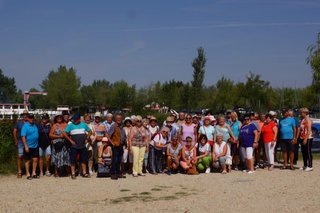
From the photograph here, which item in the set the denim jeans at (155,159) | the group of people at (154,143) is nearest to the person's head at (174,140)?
the group of people at (154,143)

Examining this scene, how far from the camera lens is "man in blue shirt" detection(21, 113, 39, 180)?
10.8 metres

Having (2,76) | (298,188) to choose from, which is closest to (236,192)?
(298,188)

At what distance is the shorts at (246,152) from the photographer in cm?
1199

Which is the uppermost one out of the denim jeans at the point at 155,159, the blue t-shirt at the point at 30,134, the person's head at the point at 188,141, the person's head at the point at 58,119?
the person's head at the point at 58,119

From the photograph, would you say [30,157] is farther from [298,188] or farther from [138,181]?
[298,188]

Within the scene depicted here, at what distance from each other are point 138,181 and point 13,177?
3207mm

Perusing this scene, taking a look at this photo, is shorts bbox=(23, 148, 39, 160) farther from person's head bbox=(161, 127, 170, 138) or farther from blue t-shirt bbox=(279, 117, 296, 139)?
blue t-shirt bbox=(279, 117, 296, 139)

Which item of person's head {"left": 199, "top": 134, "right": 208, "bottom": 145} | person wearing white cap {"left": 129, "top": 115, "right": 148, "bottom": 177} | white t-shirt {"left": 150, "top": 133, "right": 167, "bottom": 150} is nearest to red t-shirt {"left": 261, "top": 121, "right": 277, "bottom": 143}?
person's head {"left": 199, "top": 134, "right": 208, "bottom": 145}

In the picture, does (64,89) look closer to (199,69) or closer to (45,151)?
(199,69)

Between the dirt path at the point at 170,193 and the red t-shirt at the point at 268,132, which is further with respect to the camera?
the red t-shirt at the point at 268,132

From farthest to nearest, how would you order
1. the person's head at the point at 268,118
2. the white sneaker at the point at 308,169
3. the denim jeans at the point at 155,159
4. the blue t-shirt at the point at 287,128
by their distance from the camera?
the person's head at the point at 268,118, the blue t-shirt at the point at 287,128, the denim jeans at the point at 155,159, the white sneaker at the point at 308,169

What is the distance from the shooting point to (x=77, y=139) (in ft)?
36.0

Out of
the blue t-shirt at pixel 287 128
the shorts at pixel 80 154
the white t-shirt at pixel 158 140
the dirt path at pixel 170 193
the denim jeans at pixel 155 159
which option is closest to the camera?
the dirt path at pixel 170 193

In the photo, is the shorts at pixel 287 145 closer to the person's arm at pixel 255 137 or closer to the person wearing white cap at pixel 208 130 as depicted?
the person's arm at pixel 255 137
